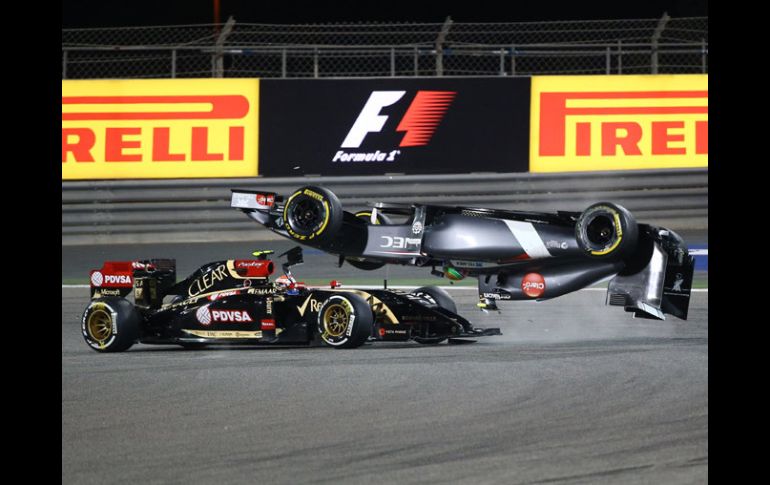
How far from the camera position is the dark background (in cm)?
1817

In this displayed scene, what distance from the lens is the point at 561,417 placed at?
22.4 ft

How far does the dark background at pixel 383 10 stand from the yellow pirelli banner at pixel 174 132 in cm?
177

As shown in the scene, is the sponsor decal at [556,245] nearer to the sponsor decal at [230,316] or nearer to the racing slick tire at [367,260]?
the racing slick tire at [367,260]

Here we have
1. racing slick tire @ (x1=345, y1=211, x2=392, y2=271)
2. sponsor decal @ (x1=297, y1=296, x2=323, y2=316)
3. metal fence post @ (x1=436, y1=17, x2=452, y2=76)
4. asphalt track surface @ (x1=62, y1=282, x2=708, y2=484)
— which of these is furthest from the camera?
metal fence post @ (x1=436, y1=17, x2=452, y2=76)

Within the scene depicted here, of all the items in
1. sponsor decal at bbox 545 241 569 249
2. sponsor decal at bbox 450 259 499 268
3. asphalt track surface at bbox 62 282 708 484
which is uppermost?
sponsor decal at bbox 545 241 569 249

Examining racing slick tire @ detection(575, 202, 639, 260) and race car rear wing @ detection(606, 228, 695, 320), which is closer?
racing slick tire @ detection(575, 202, 639, 260)

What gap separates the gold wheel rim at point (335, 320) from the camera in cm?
961

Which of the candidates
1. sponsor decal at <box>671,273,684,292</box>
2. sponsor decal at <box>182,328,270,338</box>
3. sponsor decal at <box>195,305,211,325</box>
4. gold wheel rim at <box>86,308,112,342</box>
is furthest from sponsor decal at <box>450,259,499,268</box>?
gold wheel rim at <box>86,308,112,342</box>

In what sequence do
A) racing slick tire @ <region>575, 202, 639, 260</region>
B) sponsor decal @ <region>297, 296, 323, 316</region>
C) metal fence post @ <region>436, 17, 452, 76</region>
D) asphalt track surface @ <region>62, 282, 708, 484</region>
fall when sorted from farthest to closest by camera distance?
metal fence post @ <region>436, 17, 452, 76</region> → sponsor decal @ <region>297, 296, 323, 316</region> → racing slick tire @ <region>575, 202, 639, 260</region> → asphalt track surface @ <region>62, 282, 708, 484</region>

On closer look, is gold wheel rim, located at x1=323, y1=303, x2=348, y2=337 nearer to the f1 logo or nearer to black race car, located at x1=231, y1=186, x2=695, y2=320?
black race car, located at x1=231, y1=186, x2=695, y2=320

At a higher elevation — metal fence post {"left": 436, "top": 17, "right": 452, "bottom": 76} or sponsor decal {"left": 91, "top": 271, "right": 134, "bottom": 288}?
metal fence post {"left": 436, "top": 17, "right": 452, "bottom": 76}

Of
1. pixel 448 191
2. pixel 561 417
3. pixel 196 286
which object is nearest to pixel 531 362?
pixel 561 417

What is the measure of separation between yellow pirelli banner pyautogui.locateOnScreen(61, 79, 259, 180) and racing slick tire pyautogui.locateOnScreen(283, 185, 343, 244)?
7164mm

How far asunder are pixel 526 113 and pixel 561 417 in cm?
1060
